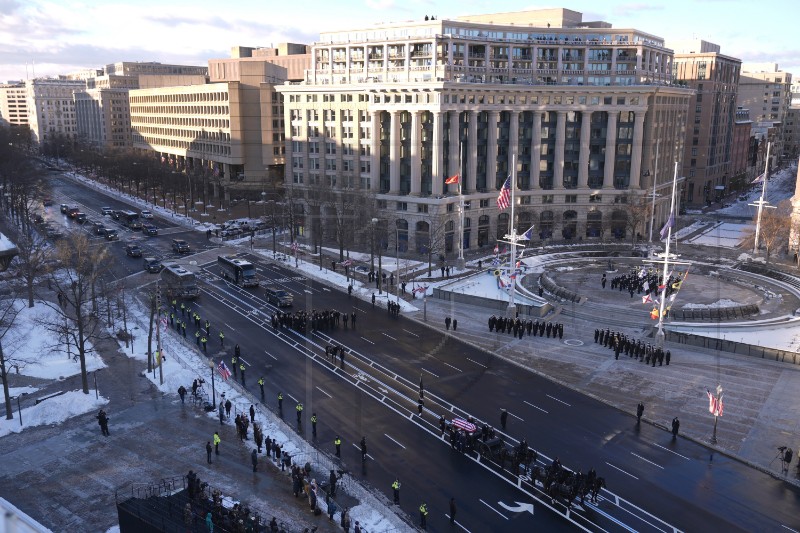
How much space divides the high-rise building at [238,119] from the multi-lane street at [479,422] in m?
79.3

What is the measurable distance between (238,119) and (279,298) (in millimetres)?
77993

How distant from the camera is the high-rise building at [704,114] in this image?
132 meters

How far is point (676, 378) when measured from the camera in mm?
44969

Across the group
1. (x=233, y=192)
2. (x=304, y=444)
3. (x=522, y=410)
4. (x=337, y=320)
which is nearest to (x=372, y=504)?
(x=304, y=444)

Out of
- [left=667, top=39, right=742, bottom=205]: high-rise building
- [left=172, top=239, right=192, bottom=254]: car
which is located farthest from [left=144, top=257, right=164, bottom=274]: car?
[left=667, top=39, right=742, bottom=205]: high-rise building

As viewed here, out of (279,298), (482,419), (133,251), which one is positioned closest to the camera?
(482,419)

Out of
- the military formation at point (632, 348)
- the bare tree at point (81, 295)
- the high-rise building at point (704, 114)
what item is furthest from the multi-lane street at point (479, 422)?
the high-rise building at point (704, 114)

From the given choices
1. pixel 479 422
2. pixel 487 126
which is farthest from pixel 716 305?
pixel 487 126

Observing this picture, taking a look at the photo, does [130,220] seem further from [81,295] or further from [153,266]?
[81,295]

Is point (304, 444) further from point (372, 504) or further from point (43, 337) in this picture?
point (43, 337)

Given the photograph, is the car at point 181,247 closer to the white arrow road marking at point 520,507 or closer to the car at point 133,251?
the car at point 133,251

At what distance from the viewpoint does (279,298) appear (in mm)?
61969

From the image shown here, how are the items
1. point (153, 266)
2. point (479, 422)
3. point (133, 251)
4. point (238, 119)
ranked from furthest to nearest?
point (238, 119) < point (133, 251) < point (153, 266) < point (479, 422)

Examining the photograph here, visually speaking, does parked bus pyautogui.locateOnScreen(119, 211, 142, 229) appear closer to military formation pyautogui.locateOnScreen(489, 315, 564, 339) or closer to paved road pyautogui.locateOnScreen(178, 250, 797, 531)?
paved road pyautogui.locateOnScreen(178, 250, 797, 531)
